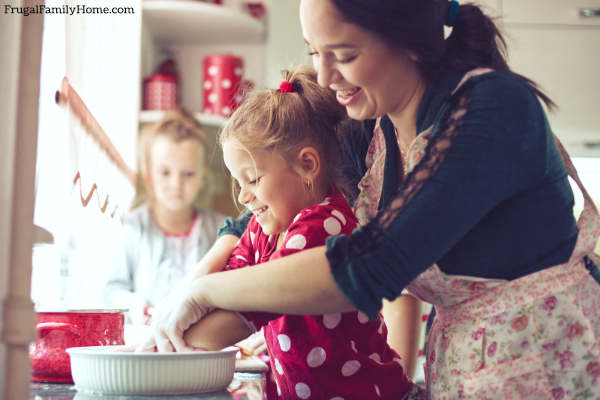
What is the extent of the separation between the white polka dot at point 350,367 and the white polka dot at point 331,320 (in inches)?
2.1

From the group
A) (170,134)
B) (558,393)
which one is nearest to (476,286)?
(558,393)

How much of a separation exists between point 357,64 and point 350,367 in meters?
0.41

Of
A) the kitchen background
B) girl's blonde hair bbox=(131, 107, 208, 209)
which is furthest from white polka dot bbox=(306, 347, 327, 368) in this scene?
girl's blonde hair bbox=(131, 107, 208, 209)

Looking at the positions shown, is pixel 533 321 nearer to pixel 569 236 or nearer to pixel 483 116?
pixel 569 236

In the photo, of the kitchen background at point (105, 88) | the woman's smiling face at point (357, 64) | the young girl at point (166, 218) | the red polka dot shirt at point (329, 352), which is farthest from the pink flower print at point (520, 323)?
the young girl at point (166, 218)

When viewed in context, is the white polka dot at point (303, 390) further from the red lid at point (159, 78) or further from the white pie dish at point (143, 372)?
the red lid at point (159, 78)

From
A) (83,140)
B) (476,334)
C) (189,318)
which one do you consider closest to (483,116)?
(476,334)

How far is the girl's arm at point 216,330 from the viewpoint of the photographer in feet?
2.62

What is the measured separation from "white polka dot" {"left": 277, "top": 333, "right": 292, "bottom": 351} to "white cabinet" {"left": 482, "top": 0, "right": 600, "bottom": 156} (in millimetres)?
2067

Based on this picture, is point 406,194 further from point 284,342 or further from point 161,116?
point 161,116

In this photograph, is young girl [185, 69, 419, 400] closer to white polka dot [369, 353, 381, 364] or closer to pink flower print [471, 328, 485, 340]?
white polka dot [369, 353, 381, 364]

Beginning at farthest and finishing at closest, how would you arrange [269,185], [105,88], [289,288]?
[105,88] < [269,185] < [289,288]

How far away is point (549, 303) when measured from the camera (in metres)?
0.81

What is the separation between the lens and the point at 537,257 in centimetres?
82
